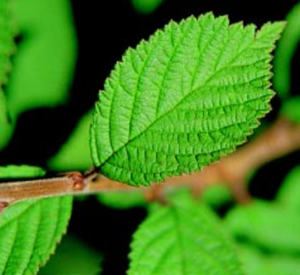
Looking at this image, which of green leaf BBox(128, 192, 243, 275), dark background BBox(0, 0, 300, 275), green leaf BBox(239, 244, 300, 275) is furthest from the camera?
green leaf BBox(239, 244, 300, 275)

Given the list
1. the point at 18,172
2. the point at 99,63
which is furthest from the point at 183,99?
the point at 99,63

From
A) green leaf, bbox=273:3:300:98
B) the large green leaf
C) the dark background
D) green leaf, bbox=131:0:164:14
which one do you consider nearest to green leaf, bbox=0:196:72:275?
the large green leaf

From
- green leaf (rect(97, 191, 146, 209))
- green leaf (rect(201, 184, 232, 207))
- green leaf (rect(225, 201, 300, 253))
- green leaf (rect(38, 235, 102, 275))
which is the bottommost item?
green leaf (rect(225, 201, 300, 253))

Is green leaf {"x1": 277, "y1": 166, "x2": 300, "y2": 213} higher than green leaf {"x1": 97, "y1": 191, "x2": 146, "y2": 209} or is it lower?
lower

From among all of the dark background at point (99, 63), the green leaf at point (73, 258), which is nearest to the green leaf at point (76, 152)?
the dark background at point (99, 63)

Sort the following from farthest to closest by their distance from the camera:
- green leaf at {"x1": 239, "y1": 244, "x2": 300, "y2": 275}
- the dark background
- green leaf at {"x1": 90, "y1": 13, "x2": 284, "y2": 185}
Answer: green leaf at {"x1": 239, "y1": 244, "x2": 300, "y2": 275} < the dark background < green leaf at {"x1": 90, "y1": 13, "x2": 284, "y2": 185}

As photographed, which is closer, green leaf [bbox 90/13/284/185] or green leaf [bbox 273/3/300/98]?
green leaf [bbox 90/13/284/185]

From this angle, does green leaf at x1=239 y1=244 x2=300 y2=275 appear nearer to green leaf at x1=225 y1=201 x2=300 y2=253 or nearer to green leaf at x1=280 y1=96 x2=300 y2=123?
green leaf at x1=225 y1=201 x2=300 y2=253

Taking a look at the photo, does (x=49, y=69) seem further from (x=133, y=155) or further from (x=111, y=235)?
(x=133, y=155)
